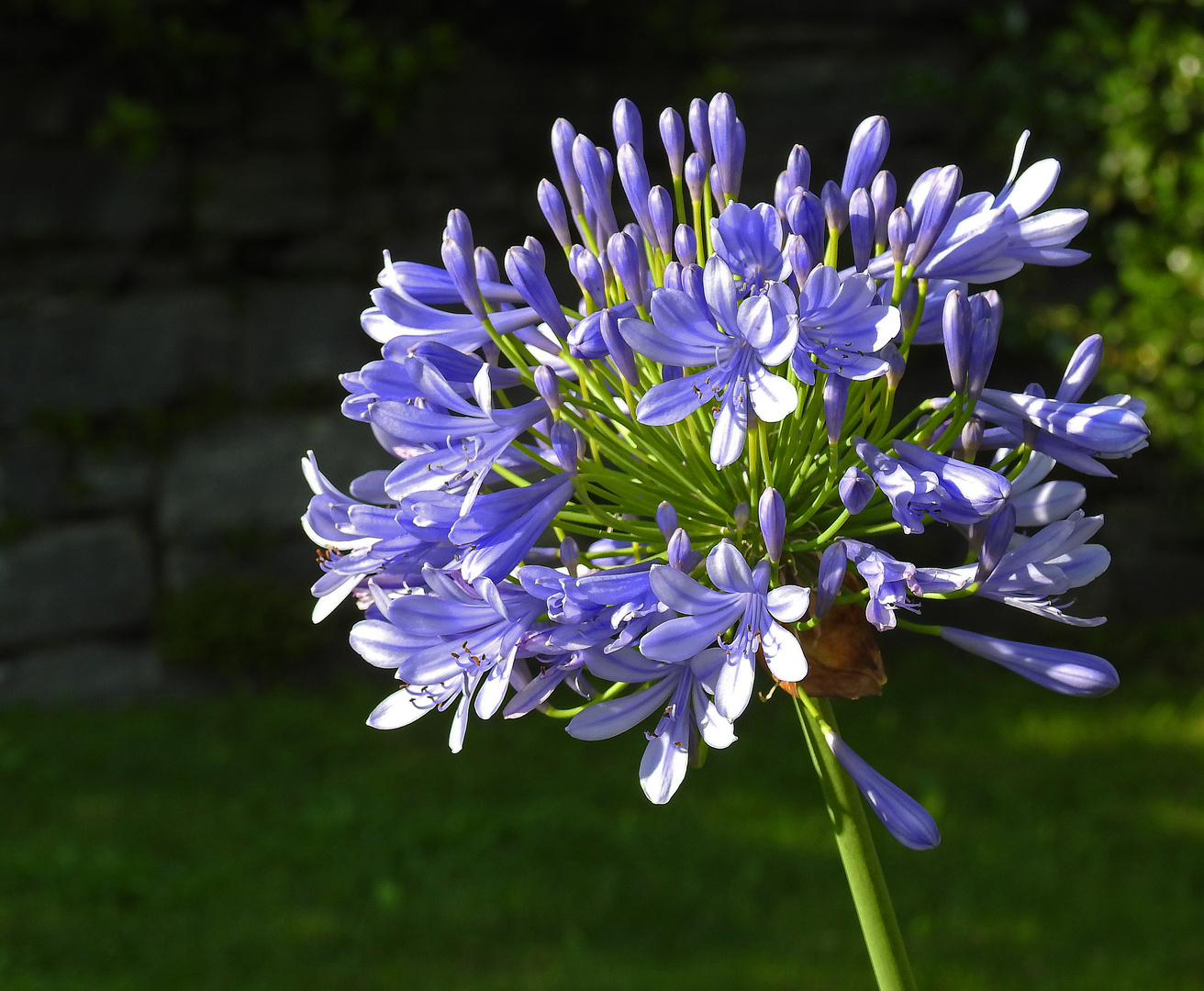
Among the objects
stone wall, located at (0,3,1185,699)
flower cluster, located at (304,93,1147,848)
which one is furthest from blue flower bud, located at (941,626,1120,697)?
stone wall, located at (0,3,1185,699)

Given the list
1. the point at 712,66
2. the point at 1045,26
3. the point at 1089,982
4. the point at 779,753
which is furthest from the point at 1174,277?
the point at 1089,982

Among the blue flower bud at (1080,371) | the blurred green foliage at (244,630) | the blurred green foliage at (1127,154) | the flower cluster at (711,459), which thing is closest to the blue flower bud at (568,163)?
the flower cluster at (711,459)

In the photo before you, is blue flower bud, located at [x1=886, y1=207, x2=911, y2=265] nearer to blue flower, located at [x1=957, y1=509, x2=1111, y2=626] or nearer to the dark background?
blue flower, located at [x1=957, y1=509, x2=1111, y2=626]

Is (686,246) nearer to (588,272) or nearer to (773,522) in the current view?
(588,272)

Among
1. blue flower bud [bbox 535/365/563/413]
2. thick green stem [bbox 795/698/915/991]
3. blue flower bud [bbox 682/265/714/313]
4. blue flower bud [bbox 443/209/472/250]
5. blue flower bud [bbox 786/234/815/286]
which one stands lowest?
thick green stem [bbox 795/698/915/991]

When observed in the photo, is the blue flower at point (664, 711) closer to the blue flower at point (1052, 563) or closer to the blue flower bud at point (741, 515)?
the blue flower bud at point (741, 515)

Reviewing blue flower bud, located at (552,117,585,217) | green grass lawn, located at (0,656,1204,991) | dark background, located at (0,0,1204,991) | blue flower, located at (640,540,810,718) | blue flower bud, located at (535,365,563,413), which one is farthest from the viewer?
dark background, located at (0,0,1204,991)

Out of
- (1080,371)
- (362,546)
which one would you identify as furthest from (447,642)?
(1080,371)

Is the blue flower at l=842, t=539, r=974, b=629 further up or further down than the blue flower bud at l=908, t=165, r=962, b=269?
further down
